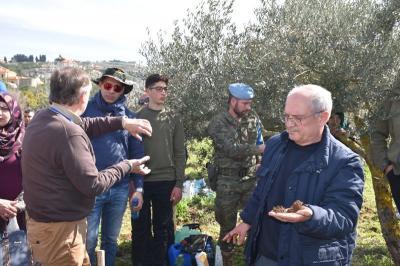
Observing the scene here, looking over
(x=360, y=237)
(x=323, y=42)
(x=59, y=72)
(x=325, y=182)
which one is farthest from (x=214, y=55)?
(x=360, y=237)

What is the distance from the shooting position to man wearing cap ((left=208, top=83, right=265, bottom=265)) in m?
4.79

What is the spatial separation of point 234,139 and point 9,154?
2431 millimetres

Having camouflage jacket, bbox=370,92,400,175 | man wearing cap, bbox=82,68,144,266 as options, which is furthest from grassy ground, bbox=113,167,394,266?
camouflage jacket, bbox=370,92,400,175

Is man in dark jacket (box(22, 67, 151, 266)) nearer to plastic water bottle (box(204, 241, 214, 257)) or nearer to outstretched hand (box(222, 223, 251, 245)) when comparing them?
outstretched hand (box(222, 223, 251, 245))

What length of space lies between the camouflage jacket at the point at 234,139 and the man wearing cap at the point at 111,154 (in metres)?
0.91

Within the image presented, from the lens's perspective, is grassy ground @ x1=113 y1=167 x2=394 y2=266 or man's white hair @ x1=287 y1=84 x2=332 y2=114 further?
grassy ground @ x1=113 y1=167 x2=394 y2=266

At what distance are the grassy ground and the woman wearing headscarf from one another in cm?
273

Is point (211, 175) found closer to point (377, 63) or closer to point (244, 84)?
point (244, 84)

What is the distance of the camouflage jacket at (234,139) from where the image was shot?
188 inches

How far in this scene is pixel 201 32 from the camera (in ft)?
17.1

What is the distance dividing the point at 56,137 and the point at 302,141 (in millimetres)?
1691

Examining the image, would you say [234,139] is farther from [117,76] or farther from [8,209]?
[8,209]

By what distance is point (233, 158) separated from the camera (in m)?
5.01

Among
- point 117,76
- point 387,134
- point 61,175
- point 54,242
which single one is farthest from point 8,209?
point 387,134
